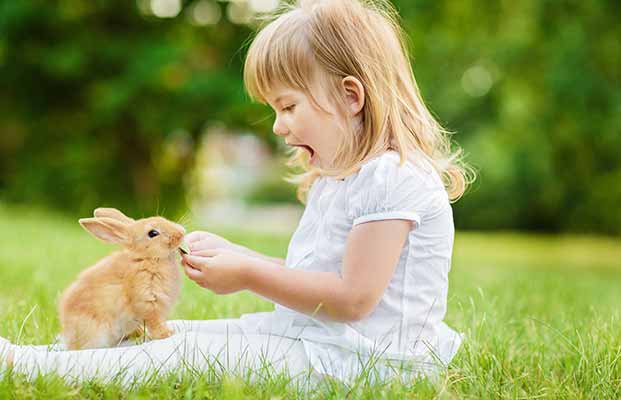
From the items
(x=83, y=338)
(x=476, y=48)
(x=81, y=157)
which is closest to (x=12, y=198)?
(x=81, y=157)

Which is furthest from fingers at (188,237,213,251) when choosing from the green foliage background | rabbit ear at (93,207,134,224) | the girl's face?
the green foliage background

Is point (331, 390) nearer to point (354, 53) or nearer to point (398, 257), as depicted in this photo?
point (398, 257)

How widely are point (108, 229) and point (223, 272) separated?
43 centimetres

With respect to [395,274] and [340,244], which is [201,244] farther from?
[395,274]

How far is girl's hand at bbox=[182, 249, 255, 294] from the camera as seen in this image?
7.18 ft

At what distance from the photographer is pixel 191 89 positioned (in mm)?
11461

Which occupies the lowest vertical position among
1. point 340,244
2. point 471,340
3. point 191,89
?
point 471,340

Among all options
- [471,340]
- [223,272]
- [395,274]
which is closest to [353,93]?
[395,274]

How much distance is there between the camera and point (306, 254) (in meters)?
2.36

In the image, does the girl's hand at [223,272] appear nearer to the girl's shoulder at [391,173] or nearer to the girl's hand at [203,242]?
the girl's hand at [203,242]

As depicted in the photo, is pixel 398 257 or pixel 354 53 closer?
pixel 398 257

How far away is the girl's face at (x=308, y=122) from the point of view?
2.35m

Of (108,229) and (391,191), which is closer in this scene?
(391,191)

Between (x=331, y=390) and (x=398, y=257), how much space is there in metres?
0.42
